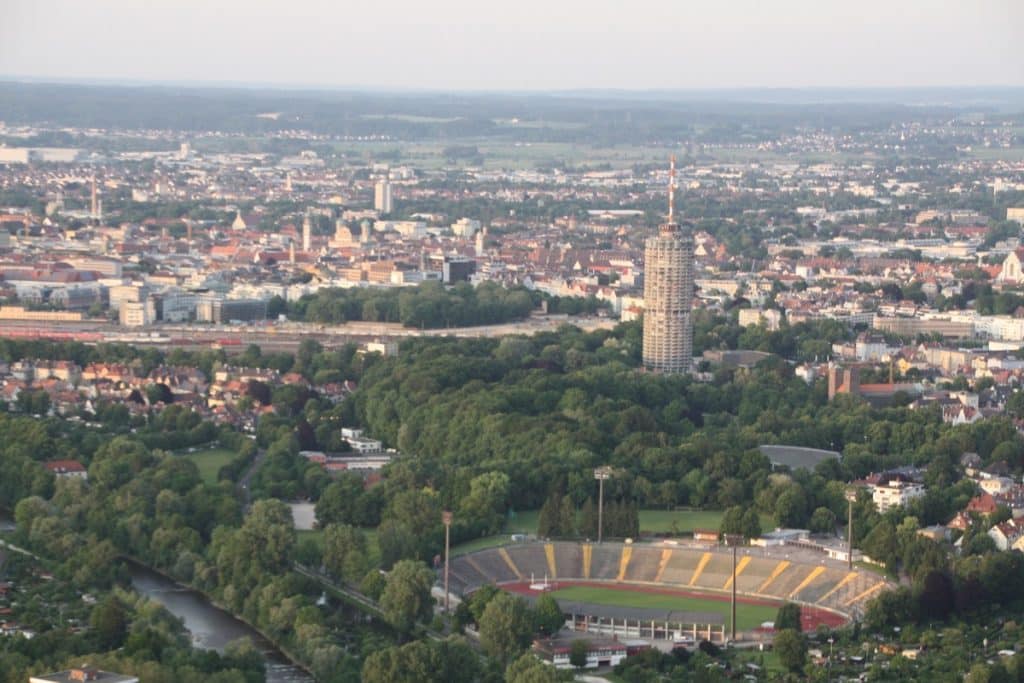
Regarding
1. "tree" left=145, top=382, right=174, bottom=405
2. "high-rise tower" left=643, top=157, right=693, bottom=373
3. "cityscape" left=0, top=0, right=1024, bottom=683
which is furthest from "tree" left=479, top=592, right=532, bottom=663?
"high-rise tower" left=643, top=157, right=693, bottom=373

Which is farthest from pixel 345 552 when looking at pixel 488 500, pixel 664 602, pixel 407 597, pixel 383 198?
pixel 383 198

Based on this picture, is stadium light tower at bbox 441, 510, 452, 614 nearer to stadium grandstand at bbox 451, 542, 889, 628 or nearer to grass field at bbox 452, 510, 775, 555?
stadium grandstand at bbox 451, 542, 889, 628

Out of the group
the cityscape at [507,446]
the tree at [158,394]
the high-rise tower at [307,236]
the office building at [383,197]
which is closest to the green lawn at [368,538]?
the cityscape at [507,446]

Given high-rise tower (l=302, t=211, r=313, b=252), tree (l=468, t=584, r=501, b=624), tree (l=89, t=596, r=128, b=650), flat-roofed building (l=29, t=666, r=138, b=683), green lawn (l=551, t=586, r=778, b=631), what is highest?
flat-roofed building (l=29, t=666, r=138, b=683)

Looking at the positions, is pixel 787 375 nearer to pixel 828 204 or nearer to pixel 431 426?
→ pixel 431 426

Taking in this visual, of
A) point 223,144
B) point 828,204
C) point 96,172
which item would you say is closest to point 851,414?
point 828,204

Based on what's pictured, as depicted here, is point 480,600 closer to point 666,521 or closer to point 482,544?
point 482,544

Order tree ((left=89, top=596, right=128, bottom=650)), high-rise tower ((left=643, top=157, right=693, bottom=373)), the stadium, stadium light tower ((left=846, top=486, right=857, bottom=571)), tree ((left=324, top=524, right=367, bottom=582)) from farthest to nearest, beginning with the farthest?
1. high-rise tower ((left=643, top=157, right=693, bottom=373))
2. stadium light tower ((left=846, top=486, right=857, bottom=571))
3. tree ((left=324, top=524, right=367, bottom=582))
4. the stadium
5. tree ((left=89, top=596, right=128, bottom=650))
